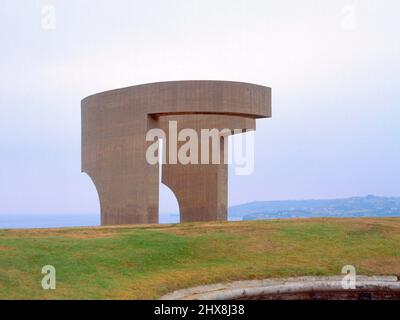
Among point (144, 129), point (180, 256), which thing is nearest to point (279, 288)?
point (180, 256)

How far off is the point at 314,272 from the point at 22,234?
8.54 metres

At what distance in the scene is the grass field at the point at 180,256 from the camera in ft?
41.4

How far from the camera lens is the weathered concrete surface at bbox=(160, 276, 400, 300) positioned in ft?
42.7

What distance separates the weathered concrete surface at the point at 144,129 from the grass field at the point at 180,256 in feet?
24.8

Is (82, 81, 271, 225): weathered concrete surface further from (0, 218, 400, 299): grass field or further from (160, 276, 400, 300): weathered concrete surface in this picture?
(160, 276, 400, 300): weathered concrete surface

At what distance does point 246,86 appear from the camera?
25.6 metres

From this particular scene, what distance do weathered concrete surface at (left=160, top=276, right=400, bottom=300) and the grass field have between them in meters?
0.23

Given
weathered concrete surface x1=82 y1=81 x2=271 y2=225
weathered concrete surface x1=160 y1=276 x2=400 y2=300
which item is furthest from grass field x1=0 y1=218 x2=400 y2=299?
weathered concrete surface x1=82 y1=81 x2=271 y2=225

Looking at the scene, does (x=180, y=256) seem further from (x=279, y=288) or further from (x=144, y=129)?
(x=144, y=129)
